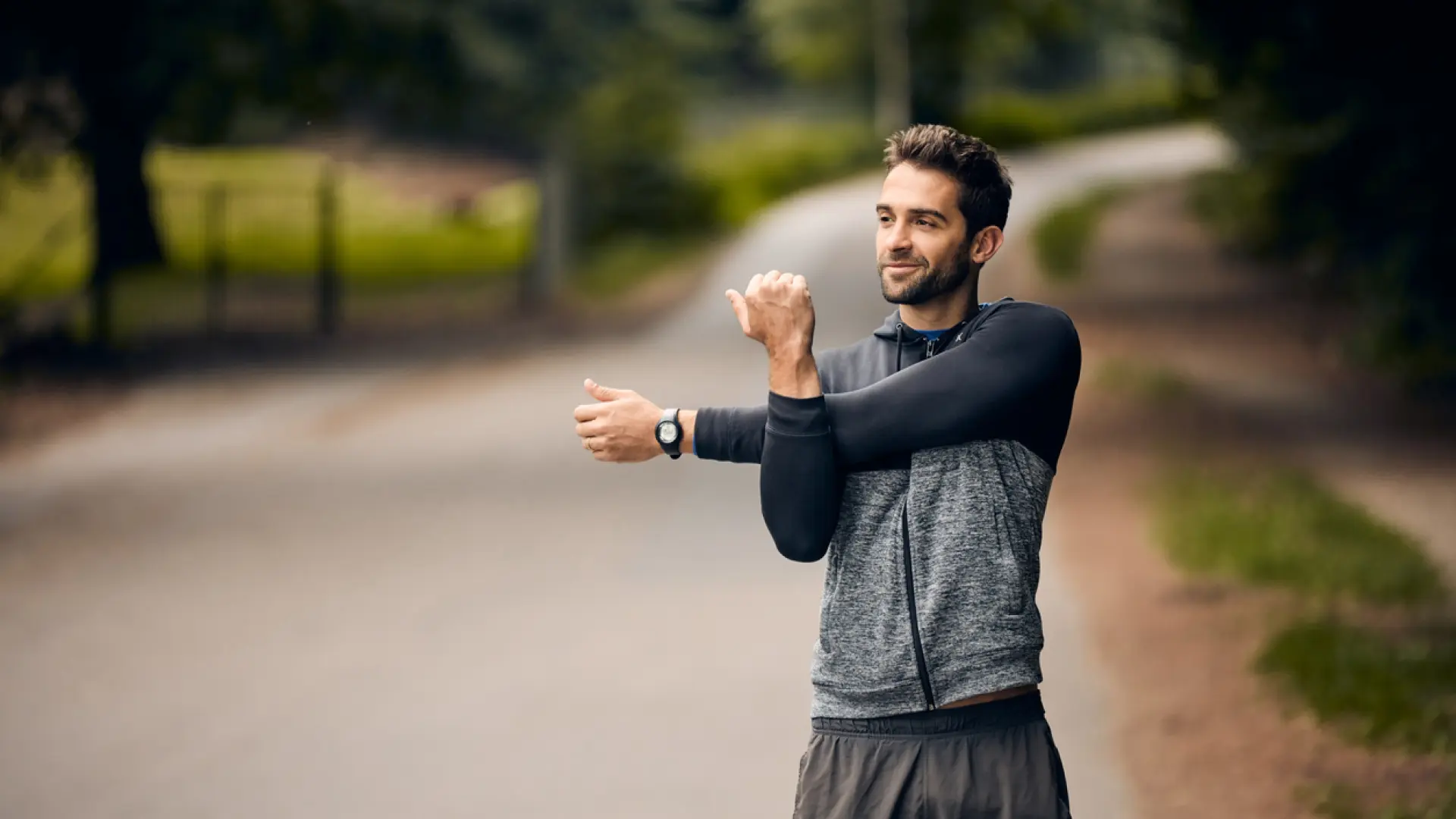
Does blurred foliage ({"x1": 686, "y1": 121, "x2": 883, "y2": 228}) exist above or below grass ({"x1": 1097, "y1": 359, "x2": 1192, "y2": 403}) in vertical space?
above

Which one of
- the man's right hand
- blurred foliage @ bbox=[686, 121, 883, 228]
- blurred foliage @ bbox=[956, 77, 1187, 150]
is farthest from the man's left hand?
blurred foliage @ bbox=[956, 77, 1187, 150]

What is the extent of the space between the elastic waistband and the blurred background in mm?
3315

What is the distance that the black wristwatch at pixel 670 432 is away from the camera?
3.14 metres

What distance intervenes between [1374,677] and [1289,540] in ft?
11.0

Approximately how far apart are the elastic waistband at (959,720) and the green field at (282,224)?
2525 cm

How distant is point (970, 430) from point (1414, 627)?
645cm

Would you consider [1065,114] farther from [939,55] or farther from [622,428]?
[622,428]

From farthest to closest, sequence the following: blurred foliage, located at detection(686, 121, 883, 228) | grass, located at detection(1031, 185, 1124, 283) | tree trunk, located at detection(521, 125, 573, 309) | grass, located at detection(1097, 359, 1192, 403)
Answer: blurred foliage, located at detection(686, 121, 883, 228)
grass, located at detection(1031, 185, 1124, 283)
tree trunk, located at detection(521, 125, 573, 309)
grass, located at detection(1097, 359, 1192, 403)

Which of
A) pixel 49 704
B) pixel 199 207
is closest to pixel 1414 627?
pixel 49 704

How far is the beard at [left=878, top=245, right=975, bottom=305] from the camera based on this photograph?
3205mm

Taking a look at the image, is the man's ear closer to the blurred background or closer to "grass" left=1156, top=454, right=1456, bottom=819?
"grass" left=1156, top=454, right=1456, bottom=819

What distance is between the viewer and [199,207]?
41.3m

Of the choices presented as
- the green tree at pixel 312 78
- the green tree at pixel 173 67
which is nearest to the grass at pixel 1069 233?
the green tree at pixel 312 78

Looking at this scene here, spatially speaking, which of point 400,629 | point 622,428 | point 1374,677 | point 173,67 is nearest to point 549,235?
point 173,67
